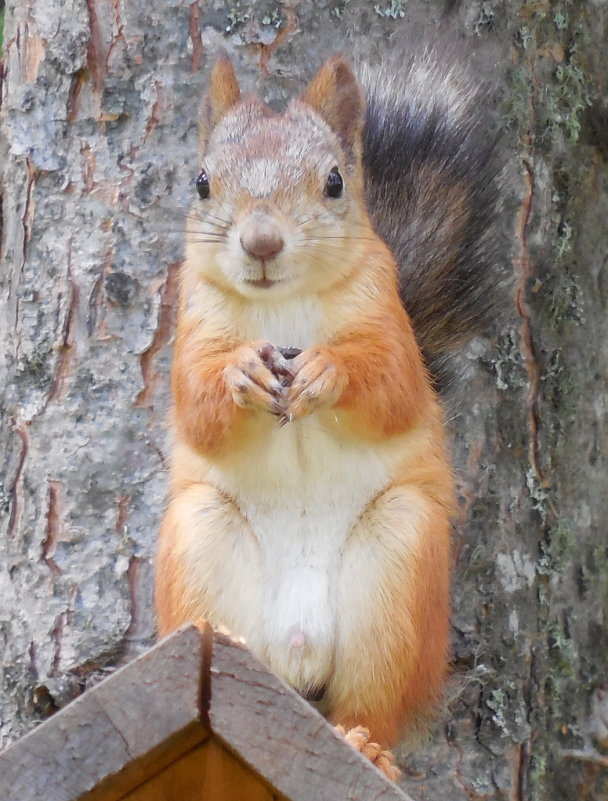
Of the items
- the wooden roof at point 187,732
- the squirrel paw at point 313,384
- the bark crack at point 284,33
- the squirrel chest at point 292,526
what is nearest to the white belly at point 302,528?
the squirrel chest at point 292,526

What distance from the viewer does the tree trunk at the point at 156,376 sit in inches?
72.0

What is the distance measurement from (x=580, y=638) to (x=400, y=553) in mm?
734

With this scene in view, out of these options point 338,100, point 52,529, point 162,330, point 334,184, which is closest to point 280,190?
point 334,184

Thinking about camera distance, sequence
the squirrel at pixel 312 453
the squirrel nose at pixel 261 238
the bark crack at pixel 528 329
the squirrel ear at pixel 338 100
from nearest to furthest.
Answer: the squirrel nose at pixel 261 238, the squirrel at pixel 312 453, the squirrel ear at pixel 338 100, the bark crack at pixel 528 329

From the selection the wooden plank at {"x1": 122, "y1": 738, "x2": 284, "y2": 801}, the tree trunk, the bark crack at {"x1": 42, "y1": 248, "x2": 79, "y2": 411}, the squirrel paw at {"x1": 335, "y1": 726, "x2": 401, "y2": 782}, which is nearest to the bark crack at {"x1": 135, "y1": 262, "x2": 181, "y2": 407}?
the tree trunk

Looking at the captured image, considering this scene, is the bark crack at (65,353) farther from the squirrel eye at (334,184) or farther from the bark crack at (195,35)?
the squirrel eye at (334,184)

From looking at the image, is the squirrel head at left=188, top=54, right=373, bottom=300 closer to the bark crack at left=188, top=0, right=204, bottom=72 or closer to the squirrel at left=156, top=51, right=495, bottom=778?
the squirrel at left=156, top=51, right=495, bottom=778

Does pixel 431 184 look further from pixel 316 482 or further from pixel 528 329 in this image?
pixel 316 482

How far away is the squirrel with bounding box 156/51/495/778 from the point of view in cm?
138

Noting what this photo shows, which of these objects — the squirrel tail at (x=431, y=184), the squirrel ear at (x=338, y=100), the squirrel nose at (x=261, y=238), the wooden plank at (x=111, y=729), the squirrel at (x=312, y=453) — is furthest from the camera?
the squirrel tail at (x=431, y=184)

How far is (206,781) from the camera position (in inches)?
45.8

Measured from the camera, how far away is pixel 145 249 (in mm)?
1863

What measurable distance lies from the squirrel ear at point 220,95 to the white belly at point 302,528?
39 cm

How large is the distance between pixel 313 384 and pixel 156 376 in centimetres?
59
